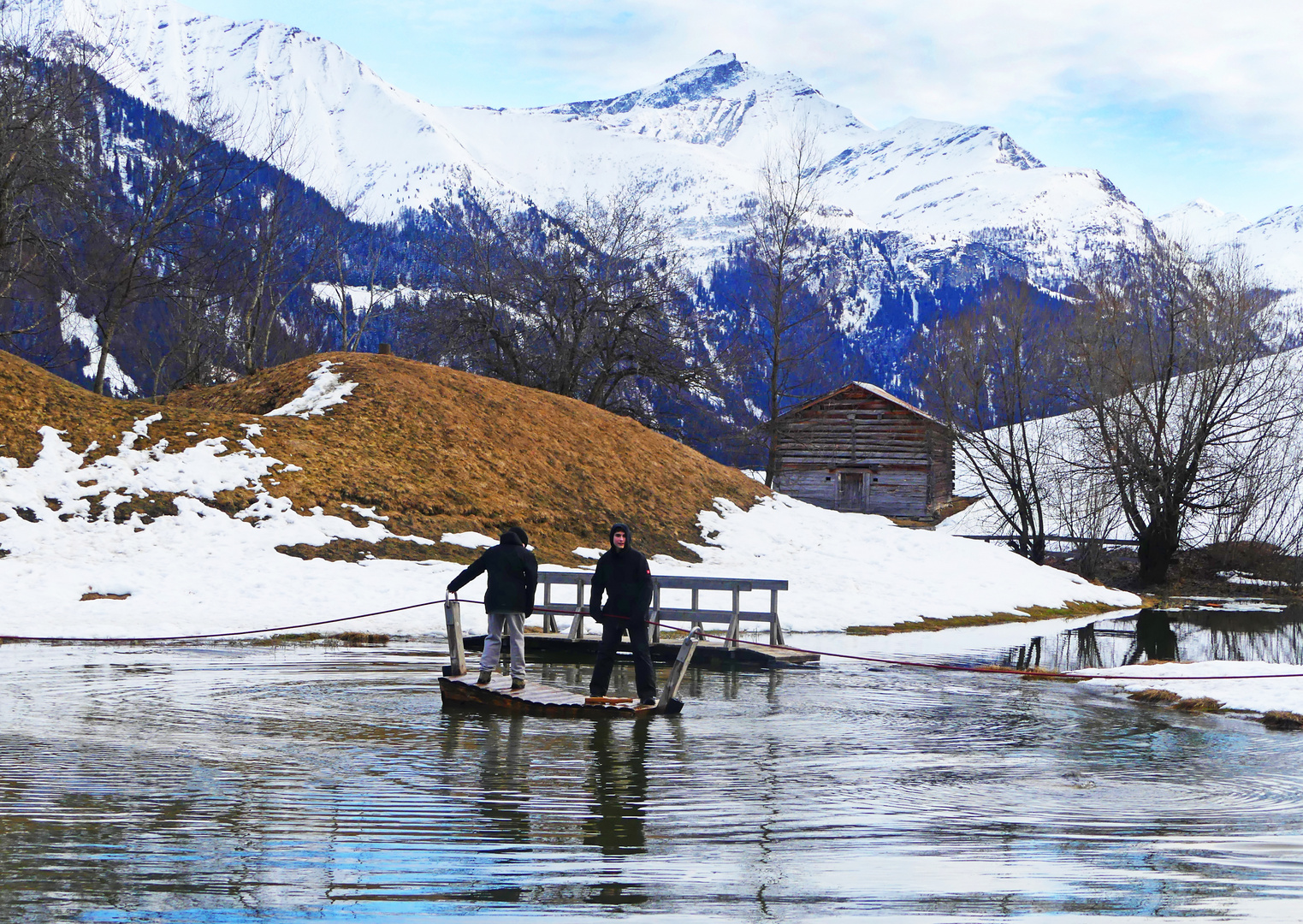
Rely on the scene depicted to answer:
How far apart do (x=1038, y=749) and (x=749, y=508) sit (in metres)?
27.6

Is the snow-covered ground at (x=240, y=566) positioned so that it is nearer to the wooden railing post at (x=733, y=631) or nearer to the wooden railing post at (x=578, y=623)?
the wooden railing post at (x=578, y=623)

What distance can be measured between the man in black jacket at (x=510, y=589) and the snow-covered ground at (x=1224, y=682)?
8.34m

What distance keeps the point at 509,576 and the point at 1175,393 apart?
1584 inches

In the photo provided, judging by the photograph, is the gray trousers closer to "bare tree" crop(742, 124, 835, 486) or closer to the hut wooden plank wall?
"bare tree" crop(742, 124, 835, 486)

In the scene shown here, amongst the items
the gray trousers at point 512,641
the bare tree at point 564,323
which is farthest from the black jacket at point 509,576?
the bare tree at point 564,323

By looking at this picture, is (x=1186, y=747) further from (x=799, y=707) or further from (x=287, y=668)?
(x=287, y=668)

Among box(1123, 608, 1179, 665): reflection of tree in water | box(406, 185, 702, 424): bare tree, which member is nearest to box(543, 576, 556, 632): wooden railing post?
box(1123, 608, 1179, 665): reflection of tree in water

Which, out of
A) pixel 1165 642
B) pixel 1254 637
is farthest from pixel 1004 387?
pixel 1165 642

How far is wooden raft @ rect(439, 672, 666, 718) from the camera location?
12.7 m

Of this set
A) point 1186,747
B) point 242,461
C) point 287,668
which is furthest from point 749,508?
point 1186,747

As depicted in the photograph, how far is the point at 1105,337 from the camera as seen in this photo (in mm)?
50000

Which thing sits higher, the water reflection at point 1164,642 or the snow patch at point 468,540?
the snow patch at point 468,540

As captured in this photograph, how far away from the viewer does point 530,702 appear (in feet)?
42.2

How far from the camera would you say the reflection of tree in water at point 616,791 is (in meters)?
7.32
